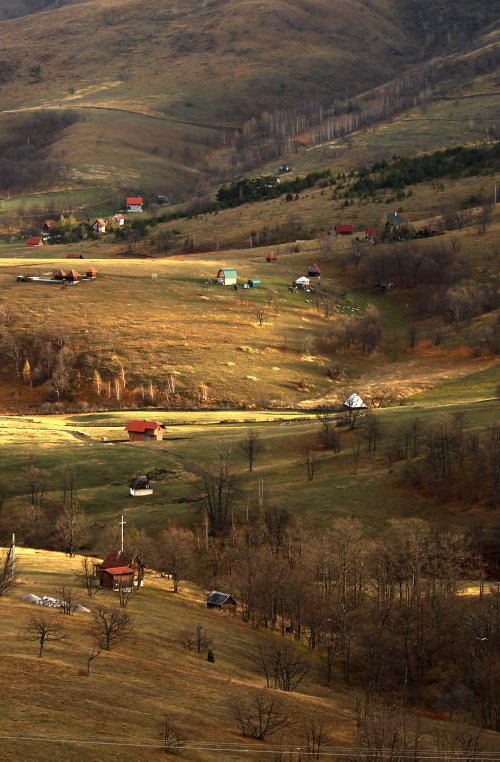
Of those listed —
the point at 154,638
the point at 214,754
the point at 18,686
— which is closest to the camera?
the point at 214,754

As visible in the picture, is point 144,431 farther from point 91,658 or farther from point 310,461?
point 91,658

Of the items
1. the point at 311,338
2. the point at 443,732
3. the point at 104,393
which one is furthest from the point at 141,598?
the point at 311,338

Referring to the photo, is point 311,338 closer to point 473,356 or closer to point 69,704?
point 473,356

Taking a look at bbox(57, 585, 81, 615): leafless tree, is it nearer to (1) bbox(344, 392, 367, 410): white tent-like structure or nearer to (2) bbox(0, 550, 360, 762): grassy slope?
(2) bbox(0, 550, 360, 762): grassy slope

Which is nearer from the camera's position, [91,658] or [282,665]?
[91,658]

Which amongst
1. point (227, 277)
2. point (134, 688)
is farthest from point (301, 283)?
point (134, 688)

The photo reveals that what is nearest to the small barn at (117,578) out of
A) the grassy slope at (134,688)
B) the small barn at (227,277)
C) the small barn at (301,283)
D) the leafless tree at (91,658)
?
the grassy slope at (134,688)
